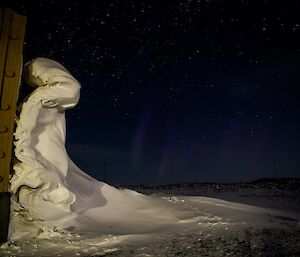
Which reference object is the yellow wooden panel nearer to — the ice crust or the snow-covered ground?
the ice crust

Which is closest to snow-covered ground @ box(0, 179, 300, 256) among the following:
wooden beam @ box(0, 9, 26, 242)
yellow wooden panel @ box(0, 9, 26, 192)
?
wooden beam @ box(0, 9, 26, 242)

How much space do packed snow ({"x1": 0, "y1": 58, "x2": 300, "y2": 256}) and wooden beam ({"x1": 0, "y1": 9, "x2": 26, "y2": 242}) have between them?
19.1 inches

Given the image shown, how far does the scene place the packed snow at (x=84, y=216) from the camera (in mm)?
3230

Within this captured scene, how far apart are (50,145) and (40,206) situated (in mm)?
1003

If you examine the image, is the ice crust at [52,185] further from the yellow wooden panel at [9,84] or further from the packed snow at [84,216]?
the yellow wooden panel at [9,84]

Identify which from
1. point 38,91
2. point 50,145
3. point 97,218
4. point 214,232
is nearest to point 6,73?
point 38,91

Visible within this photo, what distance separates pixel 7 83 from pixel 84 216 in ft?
7.27

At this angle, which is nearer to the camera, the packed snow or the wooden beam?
the packed snow

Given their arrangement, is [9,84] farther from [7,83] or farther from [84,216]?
[84,216]

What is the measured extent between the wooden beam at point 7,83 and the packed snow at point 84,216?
0.48 metres

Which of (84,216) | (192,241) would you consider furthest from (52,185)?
(192,241)

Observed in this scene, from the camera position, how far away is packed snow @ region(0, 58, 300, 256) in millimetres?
3230

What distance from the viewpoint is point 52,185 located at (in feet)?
14.1

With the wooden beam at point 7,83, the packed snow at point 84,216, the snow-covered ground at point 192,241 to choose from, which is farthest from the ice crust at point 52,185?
the wooden beam at point 7,83
